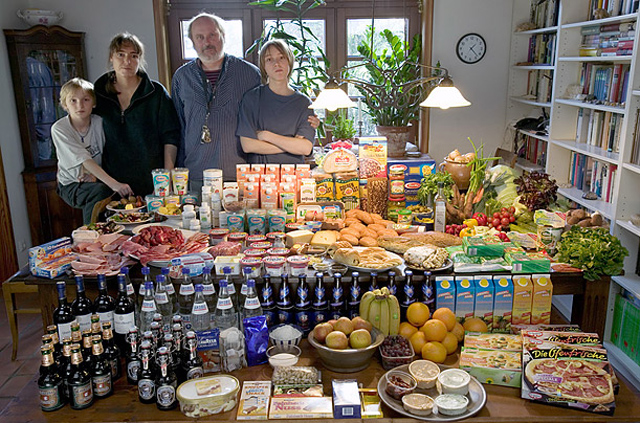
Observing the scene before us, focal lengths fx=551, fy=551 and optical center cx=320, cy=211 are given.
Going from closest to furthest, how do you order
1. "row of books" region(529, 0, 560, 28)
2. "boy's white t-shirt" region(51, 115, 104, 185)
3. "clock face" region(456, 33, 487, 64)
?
"boy's white t-shirt" region(51, 115, 104, 185) → "row of books" region(529, 0, 560, 28) → "clock face" region(456, 33, 487, 64)

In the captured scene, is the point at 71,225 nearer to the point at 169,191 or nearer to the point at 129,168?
the point at 129,168

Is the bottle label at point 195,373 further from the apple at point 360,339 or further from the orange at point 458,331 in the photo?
the orange at point 458,331

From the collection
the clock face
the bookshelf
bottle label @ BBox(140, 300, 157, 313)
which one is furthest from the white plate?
the clock face

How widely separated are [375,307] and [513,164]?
3745mm

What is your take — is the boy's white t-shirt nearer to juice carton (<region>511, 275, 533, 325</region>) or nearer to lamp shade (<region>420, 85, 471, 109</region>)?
lamp shade (<region>420, 85, 471, 109</region>)

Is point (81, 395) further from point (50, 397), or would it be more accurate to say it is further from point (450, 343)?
point (450, 343)

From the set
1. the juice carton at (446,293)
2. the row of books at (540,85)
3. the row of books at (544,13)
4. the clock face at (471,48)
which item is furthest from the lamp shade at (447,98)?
the clock face at (471,48)

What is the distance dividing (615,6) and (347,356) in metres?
3.64

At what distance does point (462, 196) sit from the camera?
3.49 metres

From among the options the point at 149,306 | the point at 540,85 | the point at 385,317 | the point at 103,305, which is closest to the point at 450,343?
the point at 385,317

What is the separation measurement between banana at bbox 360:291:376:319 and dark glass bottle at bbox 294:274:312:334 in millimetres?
253

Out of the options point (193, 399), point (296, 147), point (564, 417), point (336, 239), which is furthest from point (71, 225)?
point (564, 417)

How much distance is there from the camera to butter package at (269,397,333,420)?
2.01 metres

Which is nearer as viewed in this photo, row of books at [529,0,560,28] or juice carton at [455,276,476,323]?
juice carton at [455,276,476,323]
